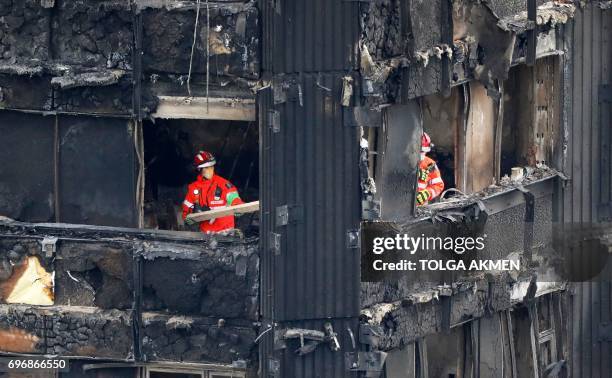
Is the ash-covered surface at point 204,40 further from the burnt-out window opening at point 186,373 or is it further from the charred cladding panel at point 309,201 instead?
the burnt-out window opening at point 186,373

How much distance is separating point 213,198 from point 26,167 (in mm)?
1845

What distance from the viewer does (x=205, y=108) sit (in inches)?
938

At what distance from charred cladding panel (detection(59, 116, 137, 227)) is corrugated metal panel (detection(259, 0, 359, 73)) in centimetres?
177

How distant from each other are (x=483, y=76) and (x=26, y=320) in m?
5.49

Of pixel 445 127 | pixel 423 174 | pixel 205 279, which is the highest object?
pixel 445 127

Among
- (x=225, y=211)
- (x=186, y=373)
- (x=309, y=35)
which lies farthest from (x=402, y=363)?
(x=309, y=35)

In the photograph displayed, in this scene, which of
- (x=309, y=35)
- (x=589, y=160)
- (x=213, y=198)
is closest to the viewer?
(x=309, y=35)

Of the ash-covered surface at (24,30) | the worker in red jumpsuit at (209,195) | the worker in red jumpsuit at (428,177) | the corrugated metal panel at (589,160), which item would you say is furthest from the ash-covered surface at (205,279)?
the corrugated metal panel at (589,160)

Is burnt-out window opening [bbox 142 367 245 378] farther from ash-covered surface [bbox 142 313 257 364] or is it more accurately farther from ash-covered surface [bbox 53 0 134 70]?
ash-covered surface [bbox 53 0 134 70]

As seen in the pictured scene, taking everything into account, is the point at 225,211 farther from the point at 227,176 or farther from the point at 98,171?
the point at 98,171

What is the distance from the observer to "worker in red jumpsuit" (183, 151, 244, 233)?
24.9 metres

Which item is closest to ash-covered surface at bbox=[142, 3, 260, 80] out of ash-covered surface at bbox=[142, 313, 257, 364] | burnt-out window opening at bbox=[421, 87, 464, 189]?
ash-covered surface at bbox=[142, 313, 257, 364]

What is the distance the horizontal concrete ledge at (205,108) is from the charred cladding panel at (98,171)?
470 mm

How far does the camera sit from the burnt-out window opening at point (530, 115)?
2875 centimetres
